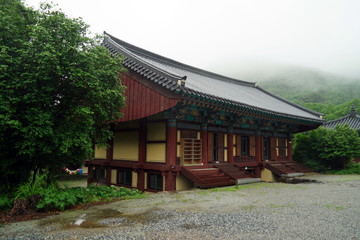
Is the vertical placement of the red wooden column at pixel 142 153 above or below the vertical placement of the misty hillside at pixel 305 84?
below

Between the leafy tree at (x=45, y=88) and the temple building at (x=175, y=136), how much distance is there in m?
2.75

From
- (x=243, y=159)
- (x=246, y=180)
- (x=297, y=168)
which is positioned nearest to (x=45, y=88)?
(x=246, y=180)

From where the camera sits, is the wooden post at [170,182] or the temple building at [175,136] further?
the wooden post at [170,182]

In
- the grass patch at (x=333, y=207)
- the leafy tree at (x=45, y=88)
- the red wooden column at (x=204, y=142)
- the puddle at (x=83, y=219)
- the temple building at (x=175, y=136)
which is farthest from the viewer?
the red wooden column at (x=204, y=142)

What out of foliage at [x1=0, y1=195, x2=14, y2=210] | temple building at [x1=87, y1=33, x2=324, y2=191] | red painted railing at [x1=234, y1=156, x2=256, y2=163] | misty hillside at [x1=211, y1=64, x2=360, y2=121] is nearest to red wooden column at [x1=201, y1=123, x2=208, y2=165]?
temple building at [x1=87, y1=33, x2=324, y2=191]

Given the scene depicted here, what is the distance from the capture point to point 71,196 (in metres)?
7.86

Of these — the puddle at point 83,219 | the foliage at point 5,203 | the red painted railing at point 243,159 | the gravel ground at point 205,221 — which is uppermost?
the red painted railing at point 243,159

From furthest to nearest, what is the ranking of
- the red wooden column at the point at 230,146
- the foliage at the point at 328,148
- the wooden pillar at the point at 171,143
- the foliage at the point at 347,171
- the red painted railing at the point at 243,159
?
1. the foliage at the point at 328,148
2. the foliage at the point at 347,171
3. the red painted railing at the point at 243,159
4. the red wooden column at the point at 230,146
5. the wooden pillar at the point at 171,143

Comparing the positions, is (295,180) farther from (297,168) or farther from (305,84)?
(305,84)

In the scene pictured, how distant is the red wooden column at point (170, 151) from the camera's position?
38.1 ft

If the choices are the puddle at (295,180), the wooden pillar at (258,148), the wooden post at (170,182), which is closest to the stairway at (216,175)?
the wooden post at (170,182)

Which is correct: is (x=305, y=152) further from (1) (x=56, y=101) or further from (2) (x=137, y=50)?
(1) (x=56, y=101)

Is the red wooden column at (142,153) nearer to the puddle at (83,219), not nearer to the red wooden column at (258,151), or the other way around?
the puddle at (83,219)

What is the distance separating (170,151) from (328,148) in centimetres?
1503
